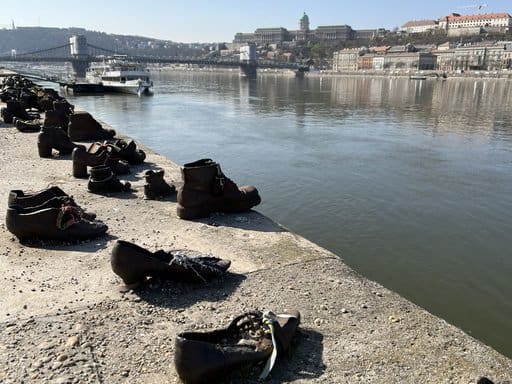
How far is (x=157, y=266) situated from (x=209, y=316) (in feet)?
2.07

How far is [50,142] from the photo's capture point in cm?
988

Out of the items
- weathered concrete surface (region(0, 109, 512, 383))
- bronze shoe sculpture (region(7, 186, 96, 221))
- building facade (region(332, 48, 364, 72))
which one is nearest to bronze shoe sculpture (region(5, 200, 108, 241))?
weathered concrete surface (region(0, 109, 512, 383))

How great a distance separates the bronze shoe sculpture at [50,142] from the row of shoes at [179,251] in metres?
1.61

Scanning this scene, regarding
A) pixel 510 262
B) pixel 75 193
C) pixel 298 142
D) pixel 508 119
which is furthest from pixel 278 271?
pixel 508 119

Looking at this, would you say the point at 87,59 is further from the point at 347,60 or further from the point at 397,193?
the point at 347,60

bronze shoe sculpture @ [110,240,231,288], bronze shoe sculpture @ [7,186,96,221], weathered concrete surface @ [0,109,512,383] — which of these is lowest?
weathered concrete surface @ [0,109,512,383]

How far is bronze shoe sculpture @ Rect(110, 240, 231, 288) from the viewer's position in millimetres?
3822

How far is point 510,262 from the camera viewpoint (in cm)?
718

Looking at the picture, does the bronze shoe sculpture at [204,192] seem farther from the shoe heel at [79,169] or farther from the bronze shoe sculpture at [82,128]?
the bronze shoe sculpture at [82,128]

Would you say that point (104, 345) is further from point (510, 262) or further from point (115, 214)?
point (510, 262)

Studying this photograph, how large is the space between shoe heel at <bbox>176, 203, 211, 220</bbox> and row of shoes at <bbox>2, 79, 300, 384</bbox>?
0.01 meters

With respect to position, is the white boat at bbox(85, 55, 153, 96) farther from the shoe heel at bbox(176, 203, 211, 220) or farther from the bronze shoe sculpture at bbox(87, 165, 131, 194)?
the shoe heel at bbox(176, 203, 211, 220)

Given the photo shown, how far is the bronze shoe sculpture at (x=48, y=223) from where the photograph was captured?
484 centimetres

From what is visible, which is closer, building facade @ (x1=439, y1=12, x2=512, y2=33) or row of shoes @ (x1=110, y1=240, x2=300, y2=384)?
row of shoes @ (x1=110, y1=240, x2=300, y2=384)
